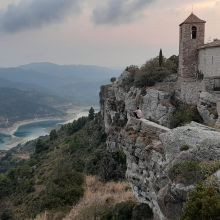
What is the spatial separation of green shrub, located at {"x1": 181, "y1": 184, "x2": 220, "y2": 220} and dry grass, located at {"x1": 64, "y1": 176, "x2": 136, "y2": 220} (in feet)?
32.3

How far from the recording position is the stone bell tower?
32.4 meters

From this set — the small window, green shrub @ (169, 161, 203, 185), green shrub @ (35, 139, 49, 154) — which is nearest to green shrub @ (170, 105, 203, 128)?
the small window

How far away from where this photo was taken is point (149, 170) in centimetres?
1476

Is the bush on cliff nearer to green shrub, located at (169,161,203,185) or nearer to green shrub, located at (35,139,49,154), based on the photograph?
green shrub, located at (169,161,203,185)

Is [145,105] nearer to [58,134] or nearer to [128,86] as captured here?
[128,86]

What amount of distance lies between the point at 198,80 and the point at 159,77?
638 centimetres

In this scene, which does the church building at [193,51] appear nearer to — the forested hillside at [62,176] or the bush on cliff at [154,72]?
the bush on cliff at [154,72]

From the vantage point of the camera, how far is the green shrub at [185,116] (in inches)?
1078

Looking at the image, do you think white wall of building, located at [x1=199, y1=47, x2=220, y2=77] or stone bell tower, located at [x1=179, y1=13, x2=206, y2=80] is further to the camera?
stone bell tower, located at [x1=179, y1=13, x2=206, y2=80]

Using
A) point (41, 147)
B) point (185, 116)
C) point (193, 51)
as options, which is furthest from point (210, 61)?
point (41, 147)

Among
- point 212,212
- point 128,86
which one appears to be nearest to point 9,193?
point 128,86

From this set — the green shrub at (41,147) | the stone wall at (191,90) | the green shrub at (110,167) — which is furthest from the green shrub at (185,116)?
the green shrub at (41,147)

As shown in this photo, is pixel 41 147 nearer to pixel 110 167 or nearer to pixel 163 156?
pixel 110 167

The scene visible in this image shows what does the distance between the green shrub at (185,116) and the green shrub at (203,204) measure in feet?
59.7
